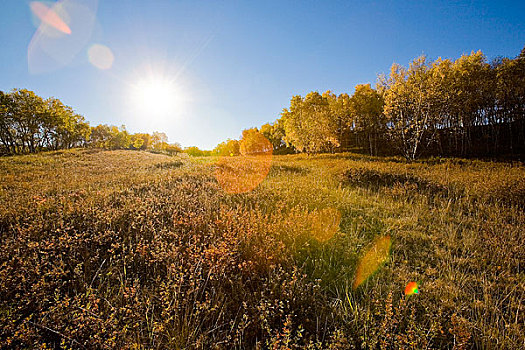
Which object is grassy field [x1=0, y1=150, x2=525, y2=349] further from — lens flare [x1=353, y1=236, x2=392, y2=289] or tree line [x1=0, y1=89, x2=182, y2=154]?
tree line [x1=0, y1=89, x2=182, y2=154]

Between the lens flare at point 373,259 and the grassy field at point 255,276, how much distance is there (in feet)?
0.11

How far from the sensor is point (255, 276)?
2938mm

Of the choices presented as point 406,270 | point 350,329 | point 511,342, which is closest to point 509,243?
point 406,270

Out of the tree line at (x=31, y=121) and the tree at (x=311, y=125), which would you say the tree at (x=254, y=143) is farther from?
the tree line at (x=31, y=121)

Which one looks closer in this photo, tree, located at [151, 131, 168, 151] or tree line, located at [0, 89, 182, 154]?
tree line, located at [0, 89, 182, 154]

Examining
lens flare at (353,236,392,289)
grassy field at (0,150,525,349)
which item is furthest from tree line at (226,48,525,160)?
lens flare at (353,236,392,289)

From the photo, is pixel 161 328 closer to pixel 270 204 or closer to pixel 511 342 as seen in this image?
pixel 511 342

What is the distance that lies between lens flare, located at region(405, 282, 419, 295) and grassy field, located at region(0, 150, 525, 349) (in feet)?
0.23

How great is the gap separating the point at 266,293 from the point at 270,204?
127 inches

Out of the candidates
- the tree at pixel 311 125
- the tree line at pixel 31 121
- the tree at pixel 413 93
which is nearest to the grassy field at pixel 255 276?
the tree at pixel 413 93

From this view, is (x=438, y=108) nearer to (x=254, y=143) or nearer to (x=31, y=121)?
(x=254, y=143)

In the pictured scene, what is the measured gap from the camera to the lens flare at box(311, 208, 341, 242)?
4.33 m

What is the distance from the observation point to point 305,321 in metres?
2.35

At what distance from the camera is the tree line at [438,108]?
19359 mm
